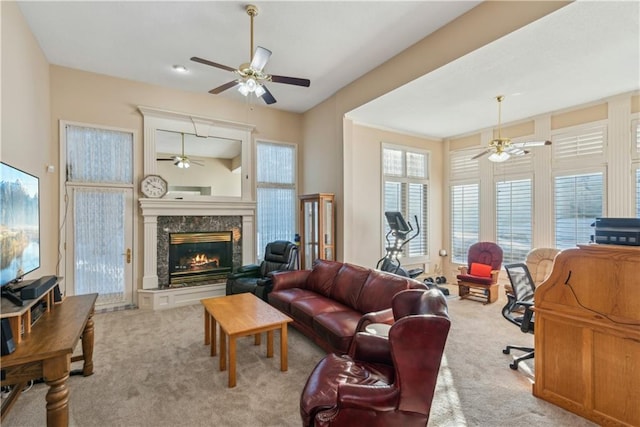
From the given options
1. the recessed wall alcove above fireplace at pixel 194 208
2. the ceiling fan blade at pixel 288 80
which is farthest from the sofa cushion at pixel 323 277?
the ceiling fan blade at pixel 288 80

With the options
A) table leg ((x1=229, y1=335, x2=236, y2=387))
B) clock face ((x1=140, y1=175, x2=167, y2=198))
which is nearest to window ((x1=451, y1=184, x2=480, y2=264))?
table leg ((x1=229, y1=335, x2=236, y2=387))

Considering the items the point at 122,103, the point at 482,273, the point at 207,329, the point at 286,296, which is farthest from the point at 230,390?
the point at 482,273

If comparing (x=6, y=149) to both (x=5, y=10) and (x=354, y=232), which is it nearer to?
(x=5, y=10)

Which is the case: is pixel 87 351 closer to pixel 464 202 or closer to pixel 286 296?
pixel 286 296

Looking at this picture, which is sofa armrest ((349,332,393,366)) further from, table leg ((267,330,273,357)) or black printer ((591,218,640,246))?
black printer ((591,218,640,246))

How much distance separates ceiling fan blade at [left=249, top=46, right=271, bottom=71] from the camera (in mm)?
2525

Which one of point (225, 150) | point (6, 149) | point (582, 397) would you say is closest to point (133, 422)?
point (6, 149)

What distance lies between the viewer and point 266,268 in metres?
4.90

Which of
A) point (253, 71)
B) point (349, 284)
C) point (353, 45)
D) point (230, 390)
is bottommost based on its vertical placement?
point (230, 390)

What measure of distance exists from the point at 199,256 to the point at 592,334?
512cm

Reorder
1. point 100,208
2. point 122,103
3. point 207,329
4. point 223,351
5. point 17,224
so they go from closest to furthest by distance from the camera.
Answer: point 17,224
point 223,351
point 207,329
point 100,208
point 122,103

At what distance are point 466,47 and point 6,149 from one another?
451 centimetres

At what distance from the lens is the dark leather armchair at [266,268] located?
178 inches

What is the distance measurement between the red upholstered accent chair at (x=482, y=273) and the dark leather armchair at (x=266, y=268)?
3.12 m
